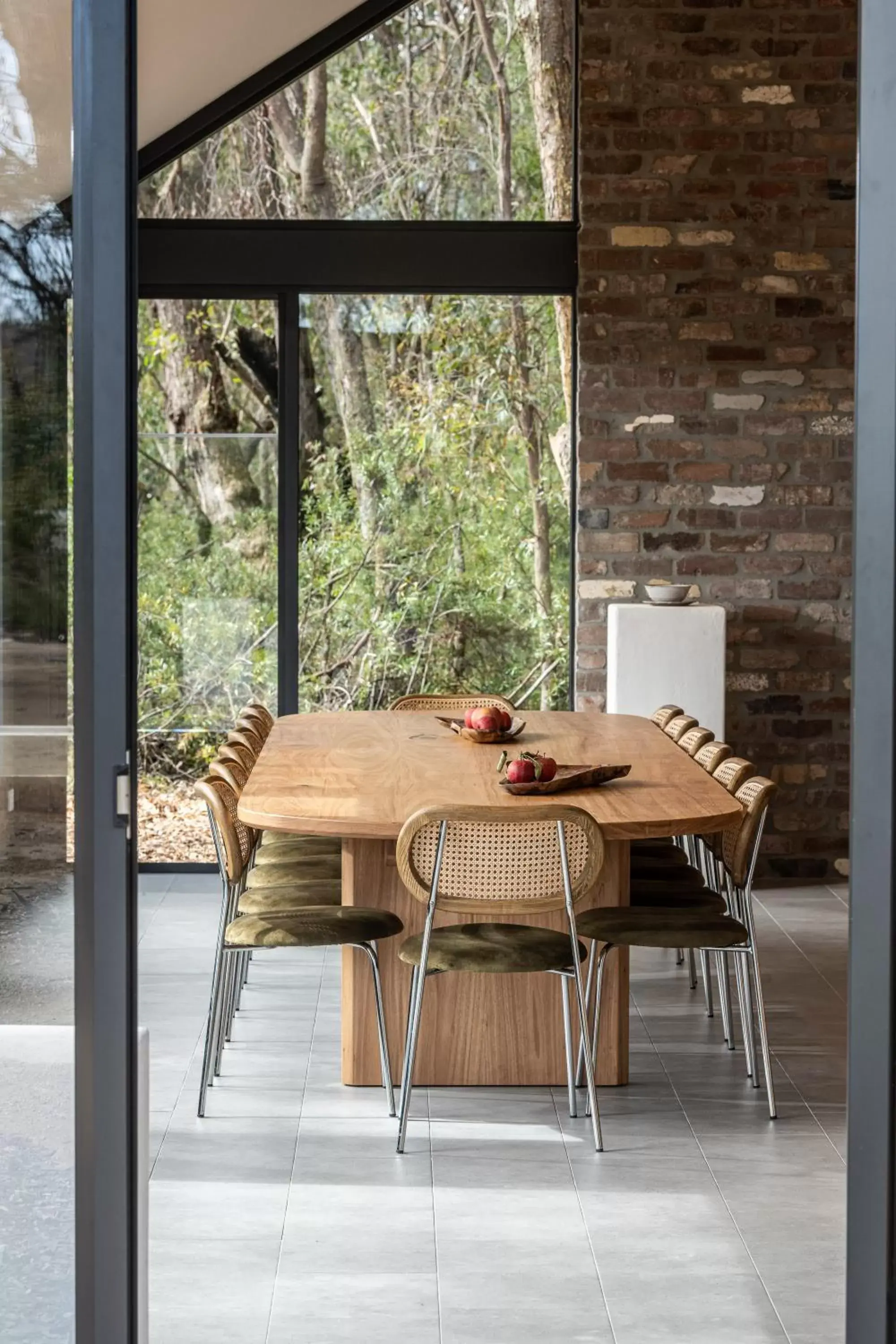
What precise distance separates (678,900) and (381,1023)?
95 centimetres

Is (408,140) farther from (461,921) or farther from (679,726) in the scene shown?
(461,921)

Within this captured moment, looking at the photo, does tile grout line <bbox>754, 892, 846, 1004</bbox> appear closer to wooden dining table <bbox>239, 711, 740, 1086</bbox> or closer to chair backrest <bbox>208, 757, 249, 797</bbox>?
wooden dining table <bbox>239, 711, 740, 1086</bbox>

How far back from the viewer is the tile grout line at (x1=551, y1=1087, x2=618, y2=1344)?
293cm

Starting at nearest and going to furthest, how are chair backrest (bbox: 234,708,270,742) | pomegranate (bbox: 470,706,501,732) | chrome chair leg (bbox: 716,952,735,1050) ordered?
chrome chair leg (bbox: 716,952,735,1050) → pomegranate (bbox: 470,706,501,732) → chair backrest (bbox: 234,708,270,742)

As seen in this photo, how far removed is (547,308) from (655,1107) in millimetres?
4018

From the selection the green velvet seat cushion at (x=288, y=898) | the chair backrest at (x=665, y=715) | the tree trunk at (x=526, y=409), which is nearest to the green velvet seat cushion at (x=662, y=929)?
the green velvet seat cushion at (x=288, y=898)

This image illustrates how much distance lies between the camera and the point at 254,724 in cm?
554

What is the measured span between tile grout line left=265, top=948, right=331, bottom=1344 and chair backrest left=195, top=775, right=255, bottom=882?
0.62 m

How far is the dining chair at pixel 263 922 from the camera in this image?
156 inches

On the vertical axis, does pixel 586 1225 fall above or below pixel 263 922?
below

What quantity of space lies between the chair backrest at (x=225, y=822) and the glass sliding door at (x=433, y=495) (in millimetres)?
2866

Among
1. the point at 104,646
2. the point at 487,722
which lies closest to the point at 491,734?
the point at 487,722

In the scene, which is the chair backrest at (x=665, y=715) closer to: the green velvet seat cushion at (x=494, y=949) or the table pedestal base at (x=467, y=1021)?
the table pedestal base at (x=467, y=1021)

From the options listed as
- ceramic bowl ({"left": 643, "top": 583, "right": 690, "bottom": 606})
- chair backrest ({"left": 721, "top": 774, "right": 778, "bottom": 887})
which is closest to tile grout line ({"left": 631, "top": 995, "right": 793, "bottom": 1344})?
chair backrest ({"left": 721, "top": 774, "right": 778, "bottom": 887})
